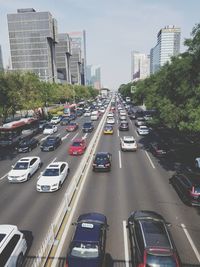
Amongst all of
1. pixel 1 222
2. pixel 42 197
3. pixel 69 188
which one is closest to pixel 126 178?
pixel 69 188

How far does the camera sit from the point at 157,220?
12008 mm

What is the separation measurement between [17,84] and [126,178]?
123 ft

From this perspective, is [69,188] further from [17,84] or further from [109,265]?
[17,84]

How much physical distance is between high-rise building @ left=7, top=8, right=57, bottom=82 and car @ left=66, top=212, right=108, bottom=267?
142823 mm

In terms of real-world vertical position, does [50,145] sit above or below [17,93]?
below

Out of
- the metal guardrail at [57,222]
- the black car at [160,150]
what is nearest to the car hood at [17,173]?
the metal guardrail at [57,222]

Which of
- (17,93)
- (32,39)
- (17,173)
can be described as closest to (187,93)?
(17,173)

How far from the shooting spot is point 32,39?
151875mm

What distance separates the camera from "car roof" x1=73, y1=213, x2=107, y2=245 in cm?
1072

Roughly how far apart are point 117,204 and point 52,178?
19.7 feet

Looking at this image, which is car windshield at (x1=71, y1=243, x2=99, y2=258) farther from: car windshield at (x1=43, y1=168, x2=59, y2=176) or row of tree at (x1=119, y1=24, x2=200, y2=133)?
row of tree at (x1=119, y1=24, x2=200, y2=133)

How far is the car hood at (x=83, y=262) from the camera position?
953cm

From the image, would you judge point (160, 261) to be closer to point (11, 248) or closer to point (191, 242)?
point (191, 242)

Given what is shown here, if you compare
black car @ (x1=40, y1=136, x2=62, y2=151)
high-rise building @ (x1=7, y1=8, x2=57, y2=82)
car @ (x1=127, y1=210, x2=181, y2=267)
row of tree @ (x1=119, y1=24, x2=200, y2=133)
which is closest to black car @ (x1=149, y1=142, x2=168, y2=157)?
row of tree @ (x1=119, y1=24, x2=200, y2=133)
